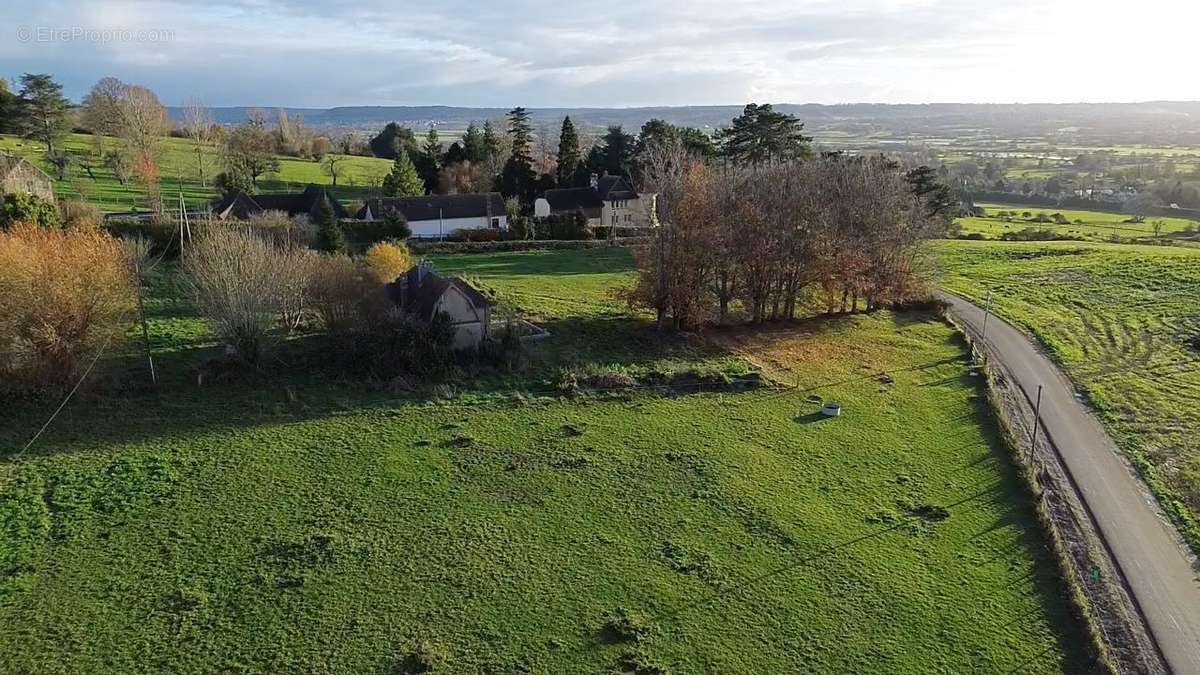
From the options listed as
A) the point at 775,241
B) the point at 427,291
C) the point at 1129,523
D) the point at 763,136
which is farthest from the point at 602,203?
the point at 1129,523

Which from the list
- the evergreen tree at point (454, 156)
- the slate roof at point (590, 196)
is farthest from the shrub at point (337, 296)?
the evergreen tree at point (454, 156)

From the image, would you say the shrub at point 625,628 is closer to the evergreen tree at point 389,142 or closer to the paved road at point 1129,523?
the paved road at point 1129,523

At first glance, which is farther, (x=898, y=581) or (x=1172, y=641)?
(x=898, y=581)

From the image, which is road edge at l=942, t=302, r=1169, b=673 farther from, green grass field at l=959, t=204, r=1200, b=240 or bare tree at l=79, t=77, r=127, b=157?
bare tree at l=79, t=77, r=127, b=157

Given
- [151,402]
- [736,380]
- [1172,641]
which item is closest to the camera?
[1172,641]

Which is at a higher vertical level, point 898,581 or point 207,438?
point 207,438

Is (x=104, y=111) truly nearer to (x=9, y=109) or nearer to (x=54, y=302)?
(x=9, y=109)

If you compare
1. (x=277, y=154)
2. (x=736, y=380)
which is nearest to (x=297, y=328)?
(x=736, y=380)

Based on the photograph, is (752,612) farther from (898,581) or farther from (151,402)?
(151,402)
